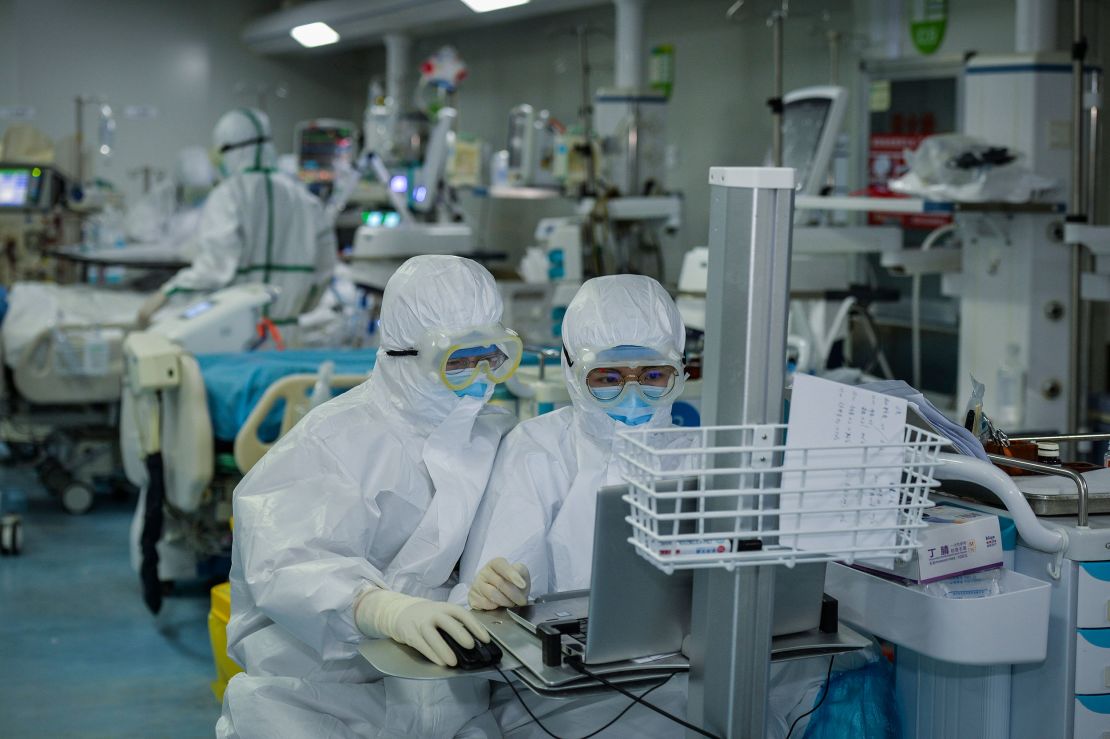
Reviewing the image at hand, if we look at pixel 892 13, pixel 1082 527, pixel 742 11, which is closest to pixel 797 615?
pixel 1082 527

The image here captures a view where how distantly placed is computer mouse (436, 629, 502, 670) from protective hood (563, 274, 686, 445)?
2.49ft

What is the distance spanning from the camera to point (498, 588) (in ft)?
6.37

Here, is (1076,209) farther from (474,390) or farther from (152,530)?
(152,530)

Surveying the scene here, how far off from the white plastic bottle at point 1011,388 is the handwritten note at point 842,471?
387 centimetres

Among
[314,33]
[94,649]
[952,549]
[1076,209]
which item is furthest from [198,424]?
[314,33]

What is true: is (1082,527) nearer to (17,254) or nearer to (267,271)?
(267,271)

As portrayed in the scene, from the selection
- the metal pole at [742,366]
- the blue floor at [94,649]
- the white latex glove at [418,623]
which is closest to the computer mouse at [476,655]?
the white latex glove at [418,623]

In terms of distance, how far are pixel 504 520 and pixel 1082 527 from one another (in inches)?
39.6

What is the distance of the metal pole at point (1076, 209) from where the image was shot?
4.63 m

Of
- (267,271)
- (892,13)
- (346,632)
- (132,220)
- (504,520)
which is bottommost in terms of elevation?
(346,632)

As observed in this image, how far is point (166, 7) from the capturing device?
1352 cm

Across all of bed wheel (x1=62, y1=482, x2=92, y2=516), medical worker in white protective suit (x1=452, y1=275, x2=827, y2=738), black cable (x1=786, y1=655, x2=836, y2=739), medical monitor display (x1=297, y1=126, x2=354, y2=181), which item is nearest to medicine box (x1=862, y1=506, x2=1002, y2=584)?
black cable (x1=786, y1=655, x2=836, y2=739)

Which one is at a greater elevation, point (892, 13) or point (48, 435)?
point (892, 13)

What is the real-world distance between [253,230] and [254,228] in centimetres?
1
